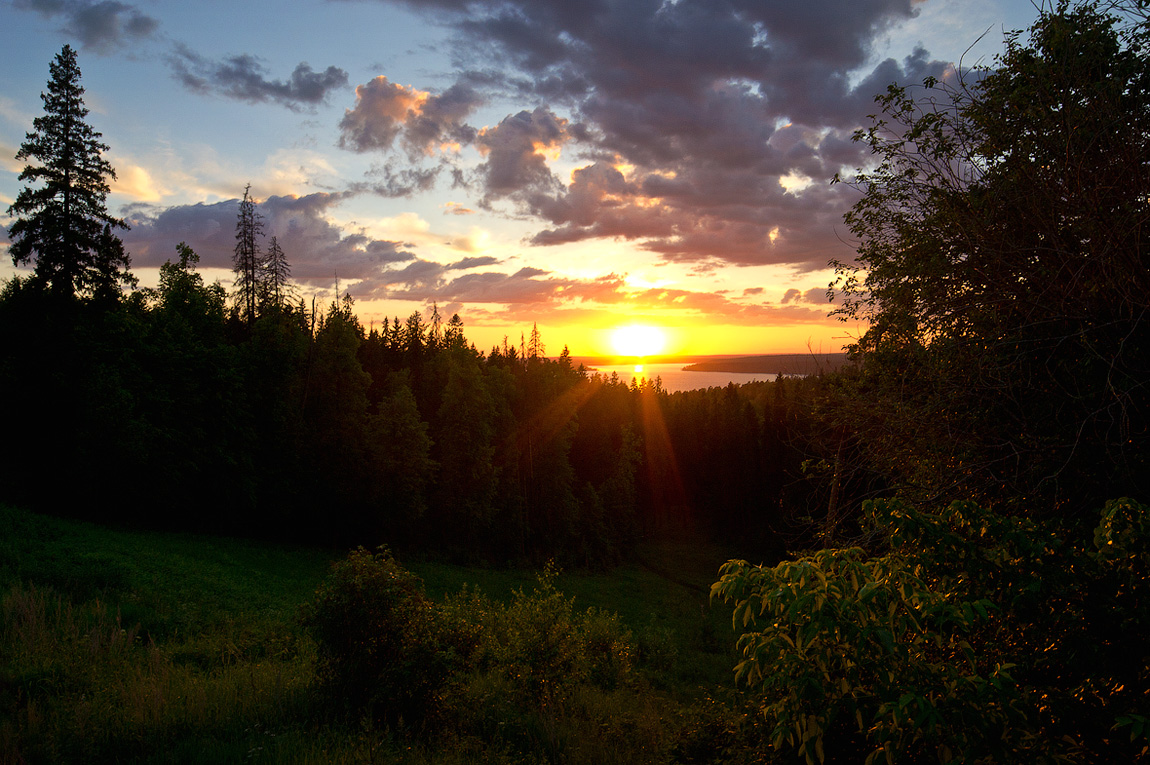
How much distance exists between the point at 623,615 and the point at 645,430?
3540 centimetres

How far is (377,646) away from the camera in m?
7.45

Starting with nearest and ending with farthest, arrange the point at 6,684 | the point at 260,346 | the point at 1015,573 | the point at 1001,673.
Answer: the point at 1001,673, the point at 1015,573, the point at 6,684, the point at 260,346

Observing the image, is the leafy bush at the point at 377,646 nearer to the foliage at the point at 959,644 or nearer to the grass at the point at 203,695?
the grass at the point at 203,695

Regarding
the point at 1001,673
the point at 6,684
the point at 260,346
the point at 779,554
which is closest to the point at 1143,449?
the point at 1001,673

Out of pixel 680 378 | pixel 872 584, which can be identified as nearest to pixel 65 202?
pixel 872 584

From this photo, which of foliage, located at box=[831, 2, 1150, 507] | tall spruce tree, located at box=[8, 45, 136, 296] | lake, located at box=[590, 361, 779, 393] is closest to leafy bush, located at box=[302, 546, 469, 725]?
foliage, located at box=[831, 2, 1150, 507]

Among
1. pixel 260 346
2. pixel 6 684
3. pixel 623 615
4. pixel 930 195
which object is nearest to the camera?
pixel 6 684

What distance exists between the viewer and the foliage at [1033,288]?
6.21 metres

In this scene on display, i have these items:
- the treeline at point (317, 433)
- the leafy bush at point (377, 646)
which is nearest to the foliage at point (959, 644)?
the leafy bush at point (377, 646)

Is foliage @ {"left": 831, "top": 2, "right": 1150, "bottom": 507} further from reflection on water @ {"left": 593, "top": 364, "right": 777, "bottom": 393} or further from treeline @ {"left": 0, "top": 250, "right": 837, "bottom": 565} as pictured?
reflection on water @ {"left": 593, "top": 364, "right": 777, "bottom": 393}

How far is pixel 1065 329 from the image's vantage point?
6664 mm

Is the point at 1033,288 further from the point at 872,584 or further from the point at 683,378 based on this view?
the point at 683,378

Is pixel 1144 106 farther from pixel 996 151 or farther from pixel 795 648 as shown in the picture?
pixel 795 648

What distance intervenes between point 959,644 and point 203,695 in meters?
8.27
